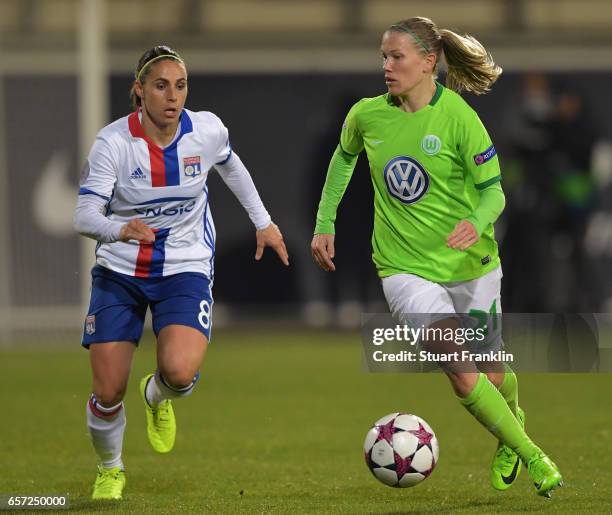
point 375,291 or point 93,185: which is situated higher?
point 93,185

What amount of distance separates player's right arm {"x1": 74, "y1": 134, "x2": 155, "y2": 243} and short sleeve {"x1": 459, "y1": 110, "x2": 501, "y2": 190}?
156 centimetres

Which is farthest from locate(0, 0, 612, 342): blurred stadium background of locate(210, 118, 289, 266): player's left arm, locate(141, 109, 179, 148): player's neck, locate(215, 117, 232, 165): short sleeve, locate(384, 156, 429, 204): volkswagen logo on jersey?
locate(384, 156, 429, 204): volkswagen logo on jersey

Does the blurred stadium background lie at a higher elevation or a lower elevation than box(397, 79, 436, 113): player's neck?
lower

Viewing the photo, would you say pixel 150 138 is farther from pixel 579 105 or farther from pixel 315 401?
pixel 579 105

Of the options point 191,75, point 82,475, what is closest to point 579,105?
point 191,75

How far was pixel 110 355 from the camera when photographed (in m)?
6.94

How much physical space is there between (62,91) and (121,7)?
268 cm

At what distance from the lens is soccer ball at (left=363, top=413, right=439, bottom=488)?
22.0 feet

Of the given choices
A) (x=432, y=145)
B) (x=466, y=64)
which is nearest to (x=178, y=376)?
(x=432, y=145)

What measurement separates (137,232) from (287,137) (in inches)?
519

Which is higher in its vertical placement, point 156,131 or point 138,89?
point 138,89

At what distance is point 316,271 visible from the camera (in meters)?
19.1

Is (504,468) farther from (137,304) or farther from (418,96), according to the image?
(137,304)

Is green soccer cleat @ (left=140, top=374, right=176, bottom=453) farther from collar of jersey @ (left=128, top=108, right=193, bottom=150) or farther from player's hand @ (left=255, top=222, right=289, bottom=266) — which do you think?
collar of jersey @ (left=128, top=108, right=193, bottom=150)
